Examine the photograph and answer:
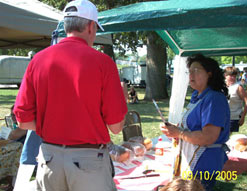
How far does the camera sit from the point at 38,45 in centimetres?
614

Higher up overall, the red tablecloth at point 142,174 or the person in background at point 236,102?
the person in background at point 236,102

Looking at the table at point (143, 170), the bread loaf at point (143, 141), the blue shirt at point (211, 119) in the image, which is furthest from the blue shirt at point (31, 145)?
the bread loaf at point (143, 141)

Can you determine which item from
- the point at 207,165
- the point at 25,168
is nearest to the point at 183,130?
the point at 207,165

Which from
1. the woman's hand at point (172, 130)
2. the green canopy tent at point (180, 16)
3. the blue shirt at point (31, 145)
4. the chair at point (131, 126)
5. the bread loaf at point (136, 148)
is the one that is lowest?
the bread loaf at point (136, 148)

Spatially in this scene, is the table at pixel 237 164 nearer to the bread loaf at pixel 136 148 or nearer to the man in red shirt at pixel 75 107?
the bread loaf at pixel 136 148

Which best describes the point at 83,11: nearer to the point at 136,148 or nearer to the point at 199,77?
the point at 199,77

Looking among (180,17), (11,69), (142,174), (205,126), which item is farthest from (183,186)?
(11,69)

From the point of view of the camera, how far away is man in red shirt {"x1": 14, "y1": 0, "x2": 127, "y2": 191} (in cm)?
149

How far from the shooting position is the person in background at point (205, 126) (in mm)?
2074

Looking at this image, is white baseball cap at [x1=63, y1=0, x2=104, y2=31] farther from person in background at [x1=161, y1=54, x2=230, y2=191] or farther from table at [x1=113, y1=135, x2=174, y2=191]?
table at [x1=113, y1=135, x2=174, y2=191]

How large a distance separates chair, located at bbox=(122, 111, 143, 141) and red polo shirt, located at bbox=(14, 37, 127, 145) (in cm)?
345

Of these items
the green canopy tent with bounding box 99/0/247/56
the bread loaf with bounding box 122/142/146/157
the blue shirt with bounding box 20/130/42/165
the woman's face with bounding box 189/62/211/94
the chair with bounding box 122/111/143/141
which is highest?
the green canopy tent with bounding box 99/0/247/56

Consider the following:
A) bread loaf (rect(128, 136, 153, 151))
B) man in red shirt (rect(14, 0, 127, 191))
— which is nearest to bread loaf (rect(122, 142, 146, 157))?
bread loaf (rect(128, 136, 153, 151))

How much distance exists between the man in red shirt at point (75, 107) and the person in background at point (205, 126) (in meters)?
0.82
